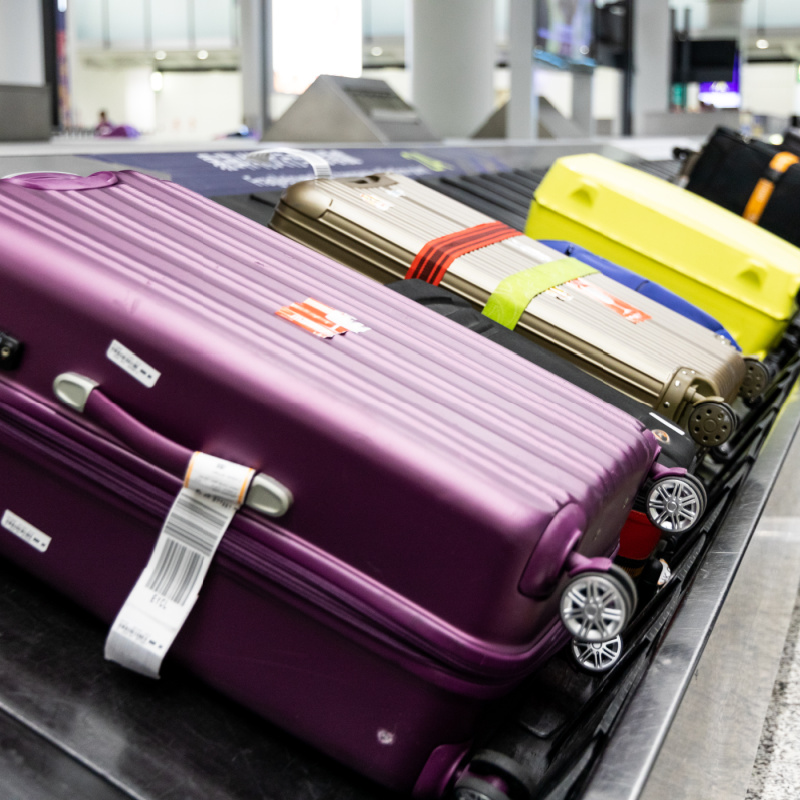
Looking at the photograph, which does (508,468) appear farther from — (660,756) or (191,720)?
(191,720)

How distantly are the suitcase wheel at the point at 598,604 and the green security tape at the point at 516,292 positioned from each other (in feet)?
2.60

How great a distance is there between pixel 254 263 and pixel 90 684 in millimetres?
531

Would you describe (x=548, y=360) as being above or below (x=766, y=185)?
below

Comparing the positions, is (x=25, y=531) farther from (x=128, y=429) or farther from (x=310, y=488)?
(x=310, y=488)

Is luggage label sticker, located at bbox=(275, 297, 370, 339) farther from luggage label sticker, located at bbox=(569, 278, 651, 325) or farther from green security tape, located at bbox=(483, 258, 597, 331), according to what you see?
luggage label sticker, located at bbox=(569, 278, 651, 325)

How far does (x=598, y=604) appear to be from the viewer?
0.78m

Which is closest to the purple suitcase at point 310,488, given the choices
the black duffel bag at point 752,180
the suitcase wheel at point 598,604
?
the suitcase wheel at point 598,604

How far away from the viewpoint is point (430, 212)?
176 centimetres

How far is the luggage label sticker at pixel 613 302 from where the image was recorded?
1.69 m

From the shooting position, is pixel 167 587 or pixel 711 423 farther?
pixel 711 423

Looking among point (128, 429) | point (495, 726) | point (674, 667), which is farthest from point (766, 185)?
point (128, 429)

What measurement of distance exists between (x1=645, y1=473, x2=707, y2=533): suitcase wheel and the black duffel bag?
2.40 metres

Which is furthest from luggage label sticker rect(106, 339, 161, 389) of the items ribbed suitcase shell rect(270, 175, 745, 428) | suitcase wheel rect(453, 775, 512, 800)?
ribbed suitcase shell rect(270, 175, 745, 428)

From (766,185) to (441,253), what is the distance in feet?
6.97
